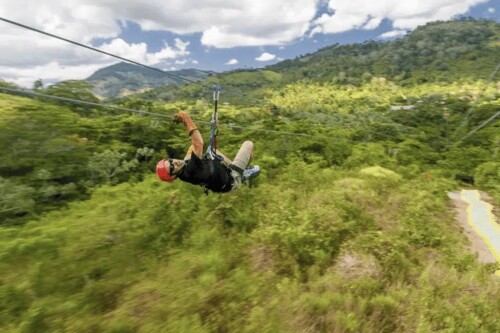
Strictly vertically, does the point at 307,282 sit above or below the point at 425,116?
below

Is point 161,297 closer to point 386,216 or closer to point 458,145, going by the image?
point 386,216

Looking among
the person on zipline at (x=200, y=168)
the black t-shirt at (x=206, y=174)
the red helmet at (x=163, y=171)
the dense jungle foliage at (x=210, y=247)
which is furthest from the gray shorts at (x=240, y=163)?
the dense jungle foliage at (x=210, y=247)

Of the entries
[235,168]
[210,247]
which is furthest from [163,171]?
[210,247]

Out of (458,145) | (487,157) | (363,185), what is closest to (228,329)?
(363,185)

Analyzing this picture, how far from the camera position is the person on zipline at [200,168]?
624 centimetres

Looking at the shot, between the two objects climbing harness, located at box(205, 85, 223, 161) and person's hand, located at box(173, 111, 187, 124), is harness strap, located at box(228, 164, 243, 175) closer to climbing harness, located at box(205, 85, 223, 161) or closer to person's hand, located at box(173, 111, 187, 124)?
climbing harness, located at box(205, 85, 223, 161)

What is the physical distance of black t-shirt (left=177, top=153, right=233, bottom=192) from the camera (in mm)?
6539

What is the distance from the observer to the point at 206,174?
6.74 meters

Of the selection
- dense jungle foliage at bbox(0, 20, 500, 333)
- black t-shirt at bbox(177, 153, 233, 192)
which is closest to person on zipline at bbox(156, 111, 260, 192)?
black t-shirt at bbox(177, 153, 233, 192)

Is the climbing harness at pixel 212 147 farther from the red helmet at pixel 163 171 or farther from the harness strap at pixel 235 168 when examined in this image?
the red helmet at pixel 163 171

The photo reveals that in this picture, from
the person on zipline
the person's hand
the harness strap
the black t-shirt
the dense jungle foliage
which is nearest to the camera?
the person's hand

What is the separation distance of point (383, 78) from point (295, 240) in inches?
6432

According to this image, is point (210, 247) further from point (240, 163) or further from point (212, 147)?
point (212, 147)

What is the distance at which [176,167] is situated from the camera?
253 inches
